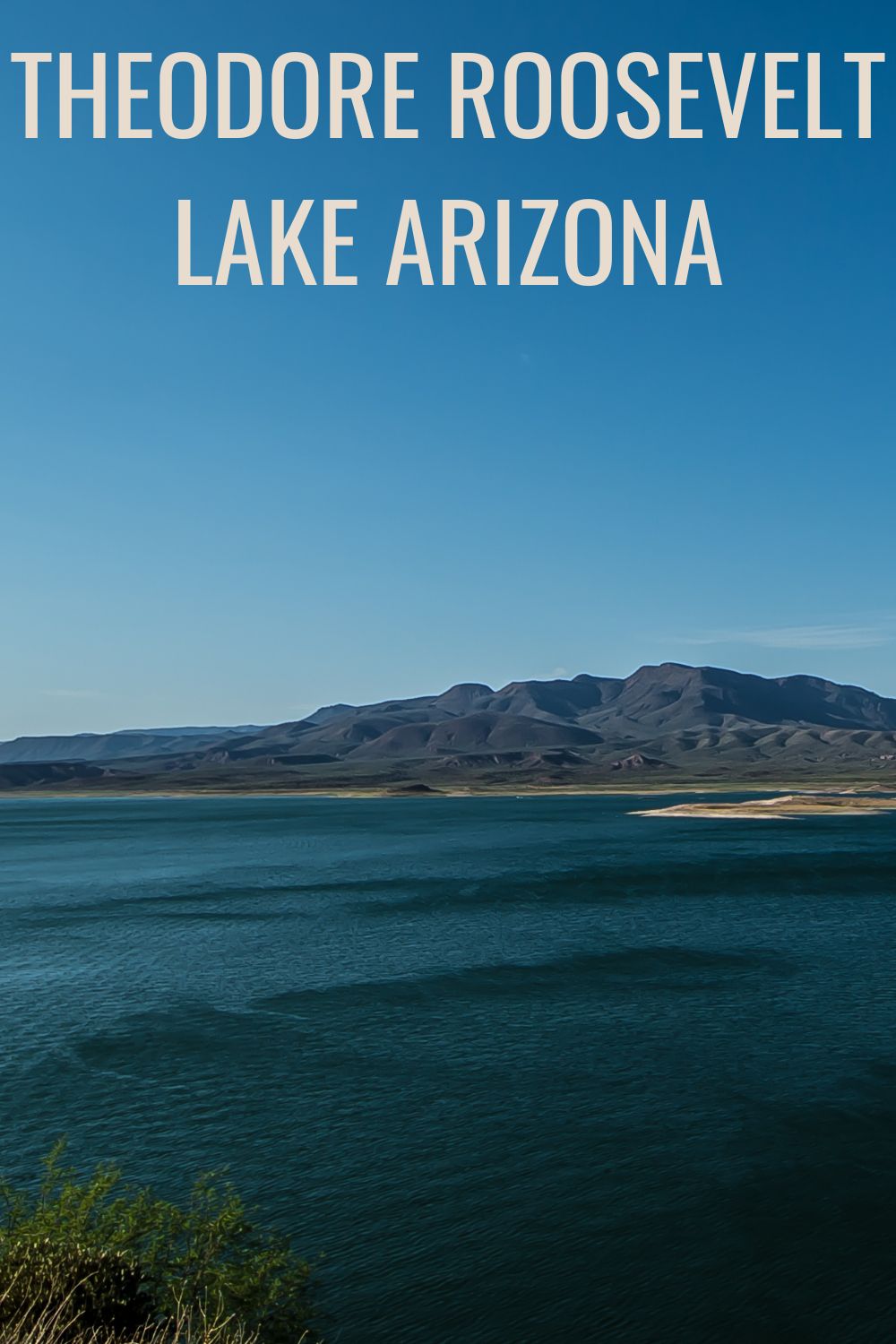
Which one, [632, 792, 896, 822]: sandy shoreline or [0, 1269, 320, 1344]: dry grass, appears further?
[632, 792, 896, 822]: sandy shoreline

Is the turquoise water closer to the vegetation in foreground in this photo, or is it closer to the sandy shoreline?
the vegetation in foreground

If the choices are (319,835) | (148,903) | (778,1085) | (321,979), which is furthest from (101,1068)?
(319,835)

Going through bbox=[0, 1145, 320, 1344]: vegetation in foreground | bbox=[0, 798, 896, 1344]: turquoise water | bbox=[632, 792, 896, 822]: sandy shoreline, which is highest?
bbox=[0, 1145, 320, 1344]: vegetation in foreground

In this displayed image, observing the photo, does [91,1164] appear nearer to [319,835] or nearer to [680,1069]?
[680,1069]

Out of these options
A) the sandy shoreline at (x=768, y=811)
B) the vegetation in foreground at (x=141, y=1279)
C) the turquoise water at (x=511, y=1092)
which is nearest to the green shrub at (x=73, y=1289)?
the vegetation in foreground at (x=141, y=1279)

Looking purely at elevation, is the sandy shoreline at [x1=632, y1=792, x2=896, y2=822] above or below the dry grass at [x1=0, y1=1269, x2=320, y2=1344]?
below

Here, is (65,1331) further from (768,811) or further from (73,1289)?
(768,811)

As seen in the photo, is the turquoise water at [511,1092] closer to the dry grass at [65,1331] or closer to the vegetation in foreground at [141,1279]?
the vegetation in foreground at [141,1279]

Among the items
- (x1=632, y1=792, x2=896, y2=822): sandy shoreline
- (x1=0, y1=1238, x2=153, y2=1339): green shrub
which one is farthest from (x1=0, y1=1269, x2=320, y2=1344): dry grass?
(x1=632, y1=792, x2=896, y2=822): sandy shoreline
